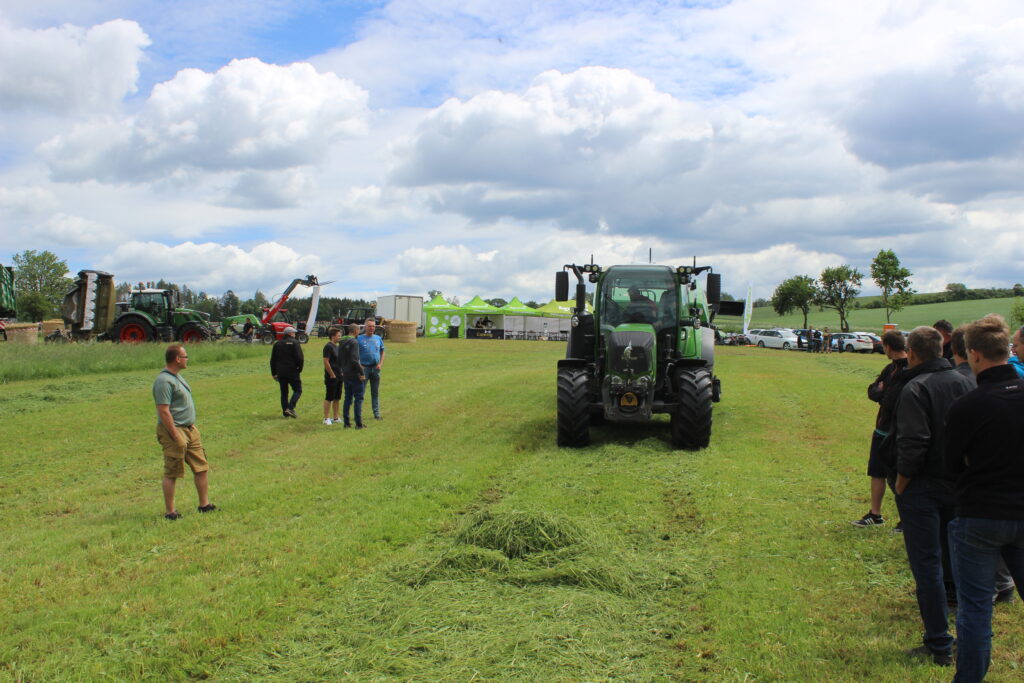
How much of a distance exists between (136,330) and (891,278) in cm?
5316

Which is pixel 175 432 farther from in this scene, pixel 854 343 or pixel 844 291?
pixel 844 291

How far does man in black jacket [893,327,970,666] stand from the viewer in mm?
3852

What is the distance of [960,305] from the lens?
83.2 metres

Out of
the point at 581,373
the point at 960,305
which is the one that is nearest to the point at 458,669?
the point at 581,373

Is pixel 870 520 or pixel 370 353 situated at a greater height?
pixel 370 353

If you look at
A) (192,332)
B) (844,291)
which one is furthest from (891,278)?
(192,332)

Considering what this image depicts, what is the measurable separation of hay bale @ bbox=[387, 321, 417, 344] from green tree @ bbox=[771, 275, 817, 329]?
44.5 meters

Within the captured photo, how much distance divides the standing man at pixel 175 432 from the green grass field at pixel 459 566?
0.90 feet

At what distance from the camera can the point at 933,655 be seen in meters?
3.84

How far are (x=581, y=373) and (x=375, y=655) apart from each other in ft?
20.7

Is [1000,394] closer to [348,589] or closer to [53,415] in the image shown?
[348,589]

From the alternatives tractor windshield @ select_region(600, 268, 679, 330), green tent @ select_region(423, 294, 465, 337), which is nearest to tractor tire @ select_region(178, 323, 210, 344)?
green tent @ select_region(423, 294, 465, 337)

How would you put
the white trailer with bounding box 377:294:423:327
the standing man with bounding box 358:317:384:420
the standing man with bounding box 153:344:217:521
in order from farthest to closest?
the white trailer with bounding box 377:294:423:327 → the standing man with bounding box 358:317:384:420 → the standing man with bounding box 153:344:217:521

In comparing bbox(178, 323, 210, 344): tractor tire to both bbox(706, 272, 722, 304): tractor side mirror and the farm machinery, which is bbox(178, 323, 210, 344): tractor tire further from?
bbox(706, 272, 722, 304): tractor side mirror
